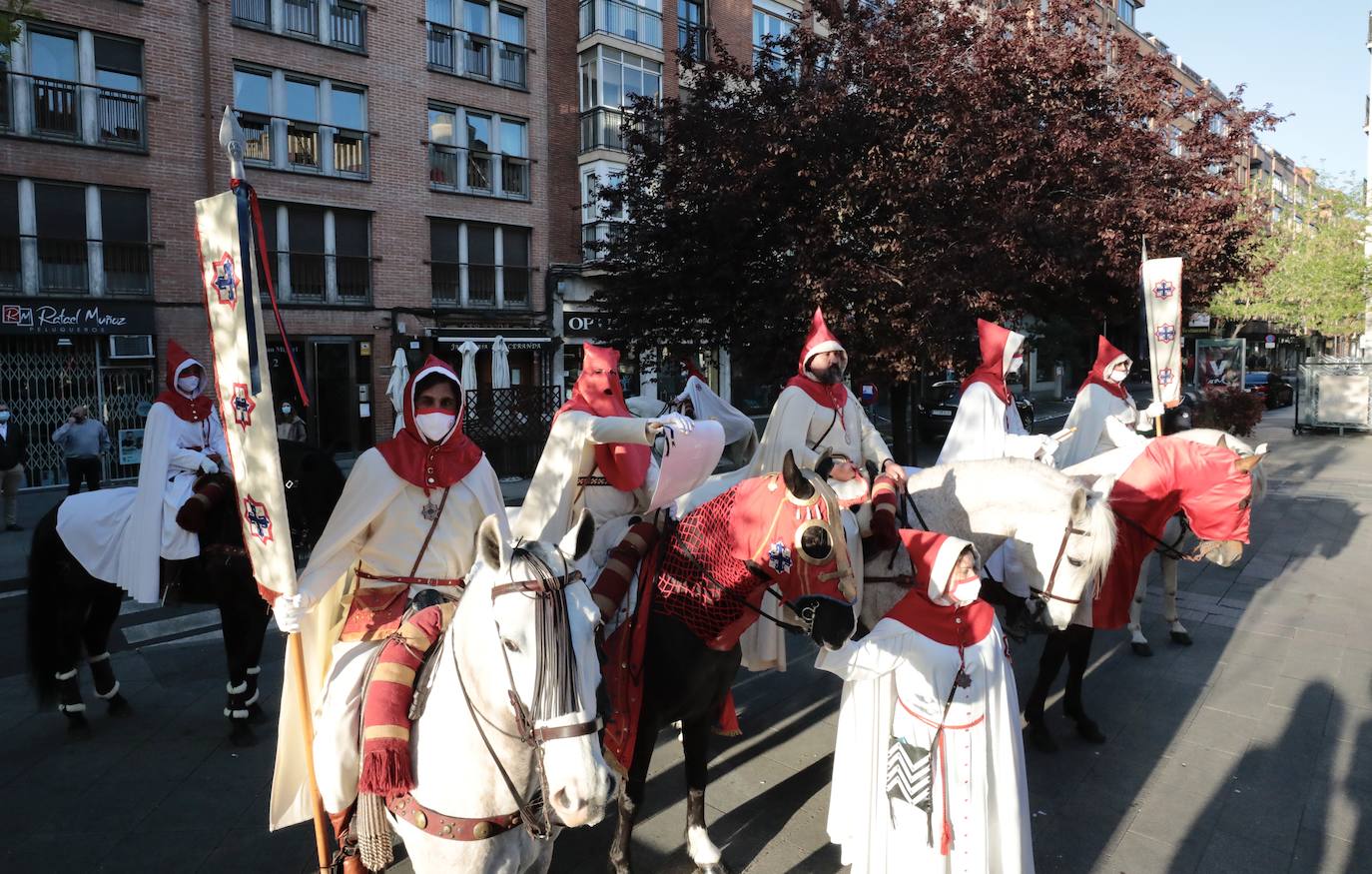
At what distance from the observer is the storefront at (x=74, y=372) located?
1681cm

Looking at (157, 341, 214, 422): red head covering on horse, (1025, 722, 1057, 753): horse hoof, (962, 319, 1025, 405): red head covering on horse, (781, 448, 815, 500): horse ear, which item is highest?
(962, 319, 1025, 405): red head covering on horse

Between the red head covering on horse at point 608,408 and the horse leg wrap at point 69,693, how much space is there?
160 inches

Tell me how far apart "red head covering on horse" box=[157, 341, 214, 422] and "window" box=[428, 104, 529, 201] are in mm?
18210

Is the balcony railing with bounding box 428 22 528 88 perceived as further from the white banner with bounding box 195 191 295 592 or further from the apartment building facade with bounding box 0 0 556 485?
the white banner with bounding box 195 191 295 592

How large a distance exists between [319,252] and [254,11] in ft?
19.1

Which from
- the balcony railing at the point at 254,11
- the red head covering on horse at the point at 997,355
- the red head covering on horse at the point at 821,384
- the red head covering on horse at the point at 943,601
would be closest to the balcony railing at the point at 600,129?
the balcony railing at the point at 254,11

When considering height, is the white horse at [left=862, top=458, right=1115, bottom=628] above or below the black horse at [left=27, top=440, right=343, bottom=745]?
above

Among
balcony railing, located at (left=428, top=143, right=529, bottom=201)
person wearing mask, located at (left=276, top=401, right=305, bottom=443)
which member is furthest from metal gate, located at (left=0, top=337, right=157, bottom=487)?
balcony railing, located at (left=428, top=143, right=529, bottom=201)

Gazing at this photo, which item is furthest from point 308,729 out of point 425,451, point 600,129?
point 600,129

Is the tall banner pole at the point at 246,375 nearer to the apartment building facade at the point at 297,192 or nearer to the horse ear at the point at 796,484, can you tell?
the horse ear at the point at 796,484

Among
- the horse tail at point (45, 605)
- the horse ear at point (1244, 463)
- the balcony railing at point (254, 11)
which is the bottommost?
the horse tail at point (45, 605)

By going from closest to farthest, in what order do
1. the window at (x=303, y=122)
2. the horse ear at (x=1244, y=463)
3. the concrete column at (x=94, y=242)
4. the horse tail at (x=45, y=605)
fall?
the horse ear at (x=1244, y=463)
the horse tail at (x=45, y=605)
the concrete column at (x=94, y=242)
the window at (x=303, y=122)

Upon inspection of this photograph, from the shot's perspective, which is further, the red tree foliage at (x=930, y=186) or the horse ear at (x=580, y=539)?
the red tree foliage at (x=930, y=186)

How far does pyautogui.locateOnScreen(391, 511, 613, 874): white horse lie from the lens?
7.40 feet
